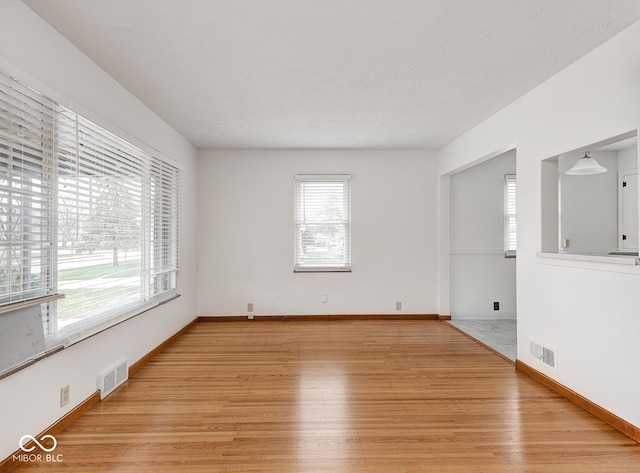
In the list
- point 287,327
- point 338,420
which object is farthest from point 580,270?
point 287,327

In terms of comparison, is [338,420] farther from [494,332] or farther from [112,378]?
[494,332]

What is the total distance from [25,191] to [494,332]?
5.13 m

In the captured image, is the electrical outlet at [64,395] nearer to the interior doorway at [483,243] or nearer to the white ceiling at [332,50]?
the white ceiling at [332,50]

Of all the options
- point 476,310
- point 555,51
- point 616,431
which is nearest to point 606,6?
point 555,51

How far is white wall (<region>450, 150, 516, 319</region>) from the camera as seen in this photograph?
5559 millimetres

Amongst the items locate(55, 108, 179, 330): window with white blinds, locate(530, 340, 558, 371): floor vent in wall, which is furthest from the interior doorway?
locate(55, 108, 179, 330): window with white blinds

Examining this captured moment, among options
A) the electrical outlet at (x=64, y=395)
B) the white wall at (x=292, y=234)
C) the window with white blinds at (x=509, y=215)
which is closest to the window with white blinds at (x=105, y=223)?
the electrical outlet at (x=64, y=395)

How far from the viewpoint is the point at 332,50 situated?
2572mm

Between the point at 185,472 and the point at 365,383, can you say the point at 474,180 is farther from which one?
the point at 185,472

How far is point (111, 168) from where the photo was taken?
3043 mm

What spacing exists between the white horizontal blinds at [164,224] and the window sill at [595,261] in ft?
12.5

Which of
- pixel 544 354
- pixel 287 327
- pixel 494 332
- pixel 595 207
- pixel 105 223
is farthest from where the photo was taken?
pixel 595 207

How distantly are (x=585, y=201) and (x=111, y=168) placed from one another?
20.0 ft

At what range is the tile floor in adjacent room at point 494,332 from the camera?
13.6 ft
